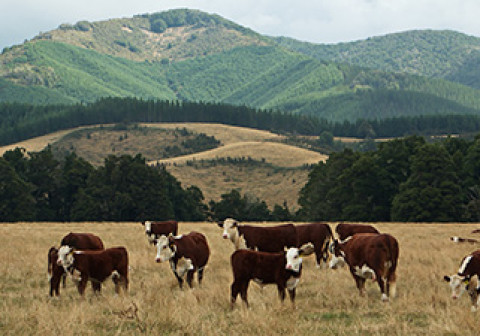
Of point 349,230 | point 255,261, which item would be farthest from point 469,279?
point 349,230

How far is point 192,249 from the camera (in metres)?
17.5

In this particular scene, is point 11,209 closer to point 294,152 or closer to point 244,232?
point 244,232

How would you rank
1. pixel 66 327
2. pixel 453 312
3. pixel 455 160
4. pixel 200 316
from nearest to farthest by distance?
pixel 66 327 < pixel 453 312 < pixel 200 316 < pixel 455 160

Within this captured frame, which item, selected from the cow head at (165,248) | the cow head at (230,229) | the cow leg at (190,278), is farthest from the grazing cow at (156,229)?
the cow head at (165,248)

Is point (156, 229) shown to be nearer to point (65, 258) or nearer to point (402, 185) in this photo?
point (65, 258)

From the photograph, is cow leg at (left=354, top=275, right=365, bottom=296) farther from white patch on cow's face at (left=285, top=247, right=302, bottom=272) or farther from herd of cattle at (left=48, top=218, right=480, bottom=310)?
white patch on cow's face at (left=285, top=247, right=302, bottom=272)

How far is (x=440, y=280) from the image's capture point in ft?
58.4

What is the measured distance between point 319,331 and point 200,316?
2.81m

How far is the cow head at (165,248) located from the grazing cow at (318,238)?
636cm

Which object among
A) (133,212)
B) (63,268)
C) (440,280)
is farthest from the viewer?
(133,212)

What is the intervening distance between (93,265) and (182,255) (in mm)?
2555

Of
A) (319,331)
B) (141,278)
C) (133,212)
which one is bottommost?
(133,212)

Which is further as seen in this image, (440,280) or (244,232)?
(244,232)

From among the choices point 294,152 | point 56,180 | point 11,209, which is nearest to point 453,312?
point 11,209
